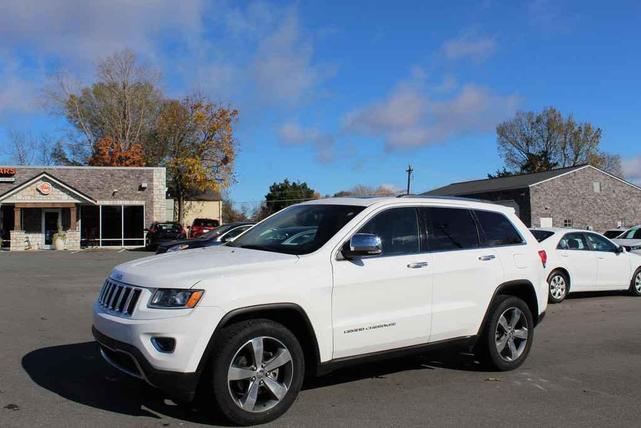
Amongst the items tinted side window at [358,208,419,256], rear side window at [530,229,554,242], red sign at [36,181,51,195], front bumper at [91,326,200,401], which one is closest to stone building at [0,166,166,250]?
red sign at [36,181,51,195]

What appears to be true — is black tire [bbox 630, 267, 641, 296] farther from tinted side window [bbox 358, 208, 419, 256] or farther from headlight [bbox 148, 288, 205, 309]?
headlight [bbox 148, 288, 205, 309]

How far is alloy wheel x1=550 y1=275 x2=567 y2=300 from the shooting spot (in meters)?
11.7

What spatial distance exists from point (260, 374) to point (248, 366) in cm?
11

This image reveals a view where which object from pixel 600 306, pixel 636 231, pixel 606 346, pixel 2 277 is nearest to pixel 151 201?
pixel 2 277

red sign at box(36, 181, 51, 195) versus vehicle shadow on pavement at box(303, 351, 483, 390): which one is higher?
red sign at box(36, 181, 51, 195)

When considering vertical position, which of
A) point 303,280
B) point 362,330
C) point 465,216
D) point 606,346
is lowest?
point 606,346

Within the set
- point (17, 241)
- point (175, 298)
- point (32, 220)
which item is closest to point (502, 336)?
point (175, 298)

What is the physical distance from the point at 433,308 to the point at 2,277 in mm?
14082

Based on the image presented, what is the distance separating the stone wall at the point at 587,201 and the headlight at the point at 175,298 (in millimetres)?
47009

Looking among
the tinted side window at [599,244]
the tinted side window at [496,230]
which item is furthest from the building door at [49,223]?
the tinted side window at [496,230]

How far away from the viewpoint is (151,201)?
3647 cm

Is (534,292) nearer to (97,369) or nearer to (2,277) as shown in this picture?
(97,369)

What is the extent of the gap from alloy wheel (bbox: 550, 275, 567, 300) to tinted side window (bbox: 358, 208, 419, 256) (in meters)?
7.13

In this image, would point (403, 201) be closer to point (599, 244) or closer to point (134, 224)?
point (599, 244)
